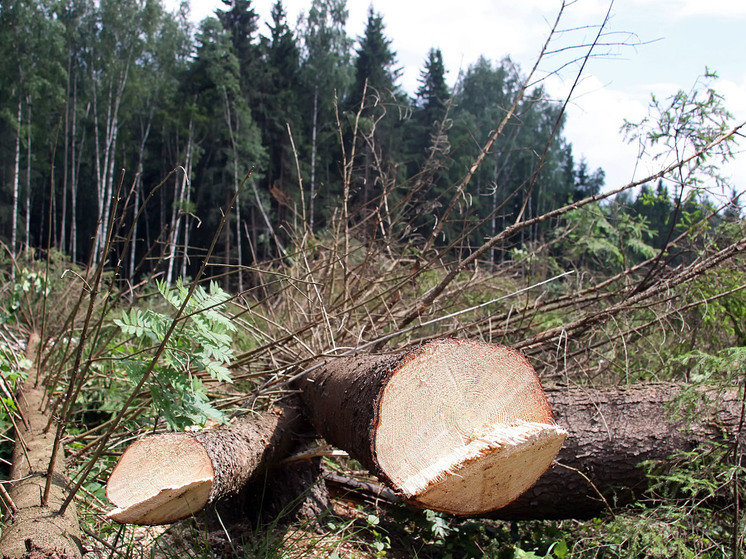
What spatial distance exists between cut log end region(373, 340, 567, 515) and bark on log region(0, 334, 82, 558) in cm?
89

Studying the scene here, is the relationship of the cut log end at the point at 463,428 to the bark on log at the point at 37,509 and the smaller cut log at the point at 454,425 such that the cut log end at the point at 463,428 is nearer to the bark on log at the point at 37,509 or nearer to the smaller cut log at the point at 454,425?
the smaller cut log at the point at 454,425

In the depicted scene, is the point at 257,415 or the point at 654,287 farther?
the point at 654,287

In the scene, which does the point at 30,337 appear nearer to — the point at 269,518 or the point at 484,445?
the point at 269,518

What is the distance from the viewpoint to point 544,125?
31062mm

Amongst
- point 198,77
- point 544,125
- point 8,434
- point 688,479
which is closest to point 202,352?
point 8,434

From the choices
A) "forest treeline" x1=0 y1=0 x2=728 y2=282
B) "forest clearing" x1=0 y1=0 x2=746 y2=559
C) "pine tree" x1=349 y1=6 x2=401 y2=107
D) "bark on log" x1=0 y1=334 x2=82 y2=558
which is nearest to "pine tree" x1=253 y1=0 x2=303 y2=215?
"forest treeline" x1=0 y1=0 x2=728 y2=282

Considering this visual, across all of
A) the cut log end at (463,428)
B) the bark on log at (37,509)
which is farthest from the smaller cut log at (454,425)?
the bark on log at (37,509)

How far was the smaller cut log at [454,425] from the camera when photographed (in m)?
1.66

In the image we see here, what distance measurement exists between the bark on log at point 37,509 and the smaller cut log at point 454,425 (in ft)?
2.83

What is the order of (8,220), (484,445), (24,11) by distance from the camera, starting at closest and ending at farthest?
(484,445), (24,11), (8,220)

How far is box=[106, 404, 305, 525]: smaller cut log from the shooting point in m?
1.69

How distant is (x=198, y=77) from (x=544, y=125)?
18800mm

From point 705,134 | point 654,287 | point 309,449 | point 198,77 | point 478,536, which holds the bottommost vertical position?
point 478,536

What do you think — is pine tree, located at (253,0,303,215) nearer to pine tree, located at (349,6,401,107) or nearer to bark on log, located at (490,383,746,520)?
pine tree, located at (349,6,401,107)
